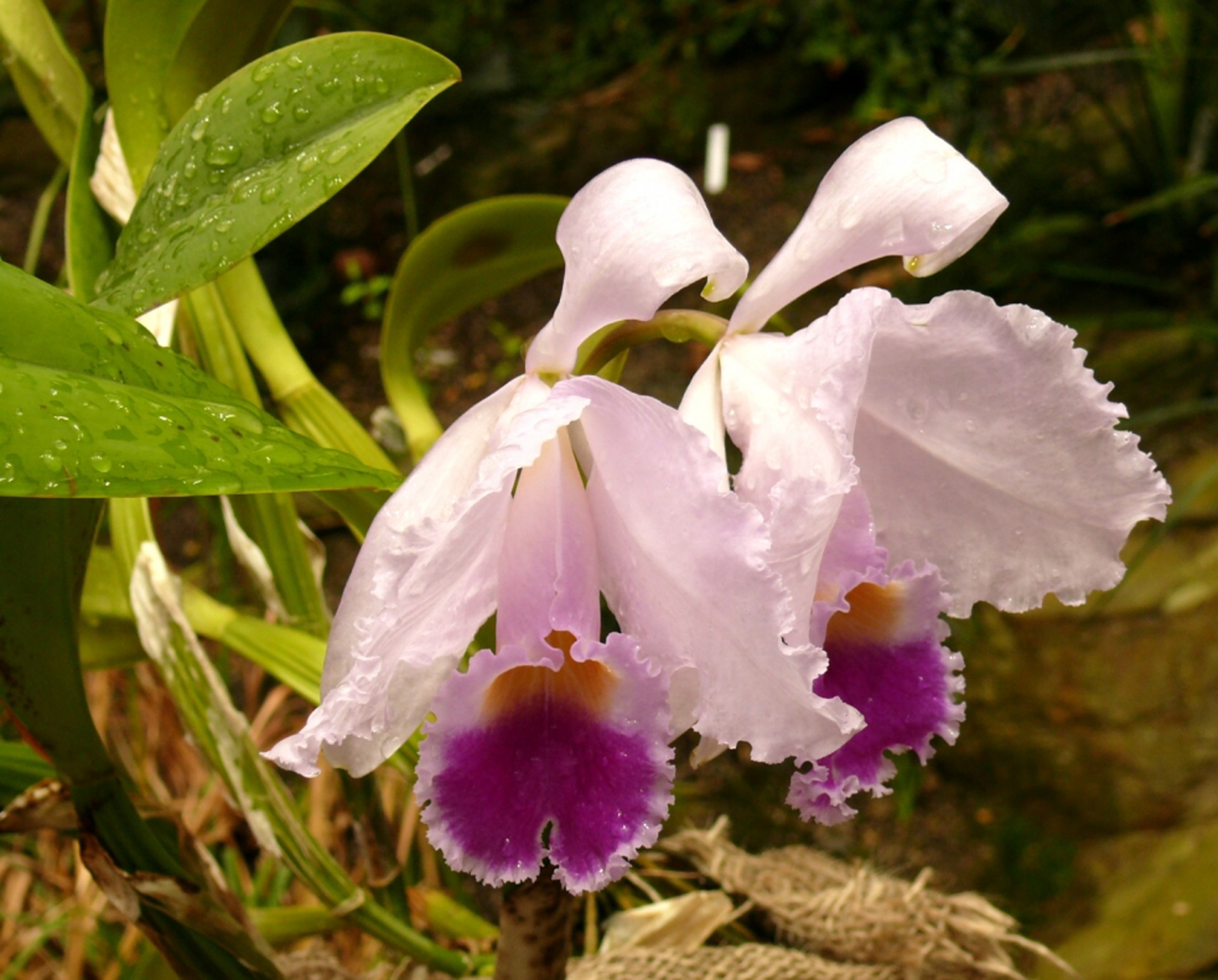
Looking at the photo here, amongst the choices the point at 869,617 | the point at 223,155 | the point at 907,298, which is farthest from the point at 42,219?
the point at 907,298

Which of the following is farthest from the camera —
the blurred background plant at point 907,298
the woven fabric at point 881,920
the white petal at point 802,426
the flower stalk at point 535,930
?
the blurred background plant at point 907,298

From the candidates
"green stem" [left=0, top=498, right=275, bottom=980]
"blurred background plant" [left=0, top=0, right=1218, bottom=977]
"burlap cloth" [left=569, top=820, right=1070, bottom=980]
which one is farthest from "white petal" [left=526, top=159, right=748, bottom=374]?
"blurred background plant" [left=0, top=0, right=1218, bottom=977]

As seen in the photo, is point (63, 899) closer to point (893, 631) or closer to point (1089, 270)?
point (893, 631)

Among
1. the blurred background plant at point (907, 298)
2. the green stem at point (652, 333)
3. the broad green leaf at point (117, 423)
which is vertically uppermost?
the broad green leaf at point (117, 423)

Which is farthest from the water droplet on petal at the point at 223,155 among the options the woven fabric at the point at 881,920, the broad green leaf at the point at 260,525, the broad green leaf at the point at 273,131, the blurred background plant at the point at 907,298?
the woven fabric at the point at 881,920

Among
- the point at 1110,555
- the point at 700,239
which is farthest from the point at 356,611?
the point at 1110,555

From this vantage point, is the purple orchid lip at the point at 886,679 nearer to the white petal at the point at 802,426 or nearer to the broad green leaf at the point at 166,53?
the white petal at the point at 802,426

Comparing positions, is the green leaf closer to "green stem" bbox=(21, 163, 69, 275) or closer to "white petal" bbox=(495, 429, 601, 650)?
"white petal" bbox=(495, 429, 601, 650)
